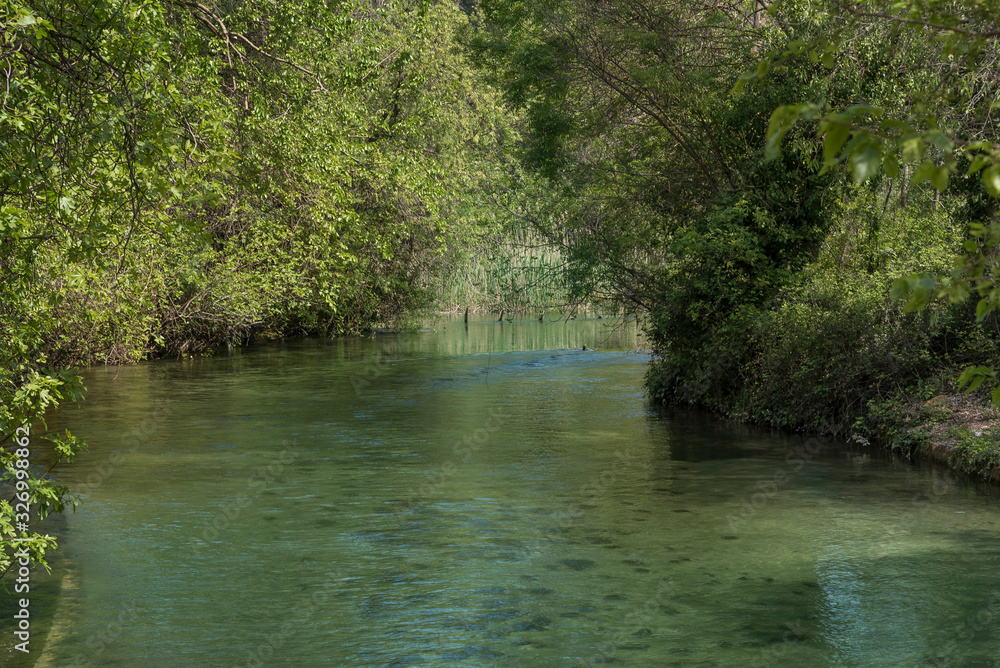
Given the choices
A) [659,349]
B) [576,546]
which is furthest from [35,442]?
[659,349]

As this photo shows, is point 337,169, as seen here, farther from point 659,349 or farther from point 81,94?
point 81,94

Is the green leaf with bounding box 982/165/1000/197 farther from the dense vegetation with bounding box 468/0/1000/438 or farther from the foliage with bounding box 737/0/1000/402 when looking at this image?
the dense vegetation with bounding box 468/0/1000/438

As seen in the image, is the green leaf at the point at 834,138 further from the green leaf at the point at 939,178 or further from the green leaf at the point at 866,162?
the green leaf at the point at 939,178

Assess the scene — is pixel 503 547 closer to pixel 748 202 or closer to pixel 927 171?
pixel 927 171

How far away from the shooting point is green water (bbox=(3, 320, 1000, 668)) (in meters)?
6.89

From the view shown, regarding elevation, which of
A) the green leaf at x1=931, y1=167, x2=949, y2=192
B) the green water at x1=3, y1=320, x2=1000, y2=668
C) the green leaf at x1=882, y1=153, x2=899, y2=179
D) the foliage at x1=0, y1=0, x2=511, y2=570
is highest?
the foliage at x1=0, y1=0, x2=511, y2=570

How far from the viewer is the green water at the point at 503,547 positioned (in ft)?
22.6

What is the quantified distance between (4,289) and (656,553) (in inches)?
220

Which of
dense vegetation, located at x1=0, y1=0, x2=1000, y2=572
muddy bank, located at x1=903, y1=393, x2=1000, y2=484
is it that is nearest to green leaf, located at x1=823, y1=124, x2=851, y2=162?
dense vegetation, located at x1=0, y1=0, x2=1000, y2=572

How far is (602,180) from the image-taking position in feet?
66.4

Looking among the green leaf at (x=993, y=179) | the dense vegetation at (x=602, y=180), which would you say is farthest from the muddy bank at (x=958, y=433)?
the green leaf at (x=993, y=179)

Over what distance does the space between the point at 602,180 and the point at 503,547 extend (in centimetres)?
1219

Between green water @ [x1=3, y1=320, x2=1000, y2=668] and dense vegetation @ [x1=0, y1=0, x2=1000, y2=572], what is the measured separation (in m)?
1.46

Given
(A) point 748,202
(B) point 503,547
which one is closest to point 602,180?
(A) point 748,202
